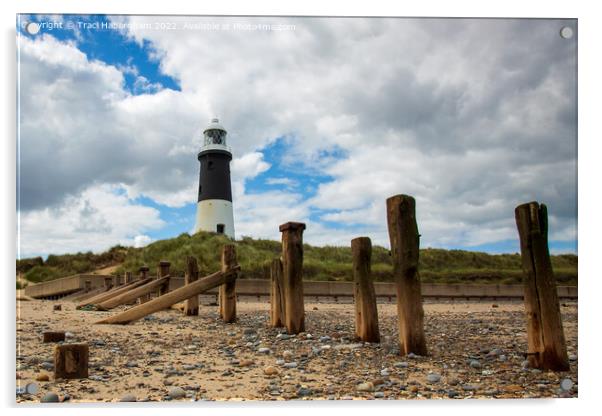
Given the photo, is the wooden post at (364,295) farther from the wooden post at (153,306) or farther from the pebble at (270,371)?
the wooden post at (153,306)

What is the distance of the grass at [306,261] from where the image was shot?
84.6 feet

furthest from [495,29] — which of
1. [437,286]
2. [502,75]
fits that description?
[437,286]

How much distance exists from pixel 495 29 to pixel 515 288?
64.0 ft

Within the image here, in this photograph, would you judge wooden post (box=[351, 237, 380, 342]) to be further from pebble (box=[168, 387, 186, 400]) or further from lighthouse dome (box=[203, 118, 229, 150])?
pebble (box=[168, 387, 186, 400])

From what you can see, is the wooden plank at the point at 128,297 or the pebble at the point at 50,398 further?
the wooden plank at the point at 128,297

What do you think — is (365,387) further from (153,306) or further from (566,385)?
(153,306)

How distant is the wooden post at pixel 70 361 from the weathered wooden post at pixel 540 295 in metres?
4.62

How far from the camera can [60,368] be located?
17.7 feet

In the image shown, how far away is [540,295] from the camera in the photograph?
5.75m

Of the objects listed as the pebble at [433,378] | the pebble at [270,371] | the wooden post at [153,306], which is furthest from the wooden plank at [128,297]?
the pebble at [433,378]

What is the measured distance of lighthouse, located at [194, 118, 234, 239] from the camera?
31781 millimetres

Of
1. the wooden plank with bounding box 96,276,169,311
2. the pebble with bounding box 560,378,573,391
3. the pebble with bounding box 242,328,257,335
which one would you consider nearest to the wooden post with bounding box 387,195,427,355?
the pebble with bounding box 560,378,573,391

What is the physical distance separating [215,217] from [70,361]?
87.3 feet

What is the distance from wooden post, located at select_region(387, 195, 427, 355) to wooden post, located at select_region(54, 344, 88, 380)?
141 inches
